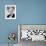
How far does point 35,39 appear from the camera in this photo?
335 centimetres

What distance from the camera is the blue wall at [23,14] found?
3512 mm

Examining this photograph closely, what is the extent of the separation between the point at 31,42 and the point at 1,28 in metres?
0.89

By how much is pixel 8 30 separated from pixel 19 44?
1.61ft

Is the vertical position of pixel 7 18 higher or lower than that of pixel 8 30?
higher

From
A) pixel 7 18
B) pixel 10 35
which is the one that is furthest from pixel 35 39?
pixel 7 18

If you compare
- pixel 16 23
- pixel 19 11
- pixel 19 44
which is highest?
pixel 19 11

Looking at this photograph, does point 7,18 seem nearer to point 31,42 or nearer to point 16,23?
point 16,23

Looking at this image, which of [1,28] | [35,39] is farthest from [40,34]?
[1,28]

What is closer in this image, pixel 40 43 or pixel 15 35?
pixel 40 43

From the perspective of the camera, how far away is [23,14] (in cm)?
353

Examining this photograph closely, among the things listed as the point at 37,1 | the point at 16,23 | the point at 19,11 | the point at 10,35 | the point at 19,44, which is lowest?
the point at 19,44

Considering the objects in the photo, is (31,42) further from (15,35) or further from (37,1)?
(37,1)

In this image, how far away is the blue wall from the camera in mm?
3512

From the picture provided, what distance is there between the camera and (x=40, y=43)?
3.27m
